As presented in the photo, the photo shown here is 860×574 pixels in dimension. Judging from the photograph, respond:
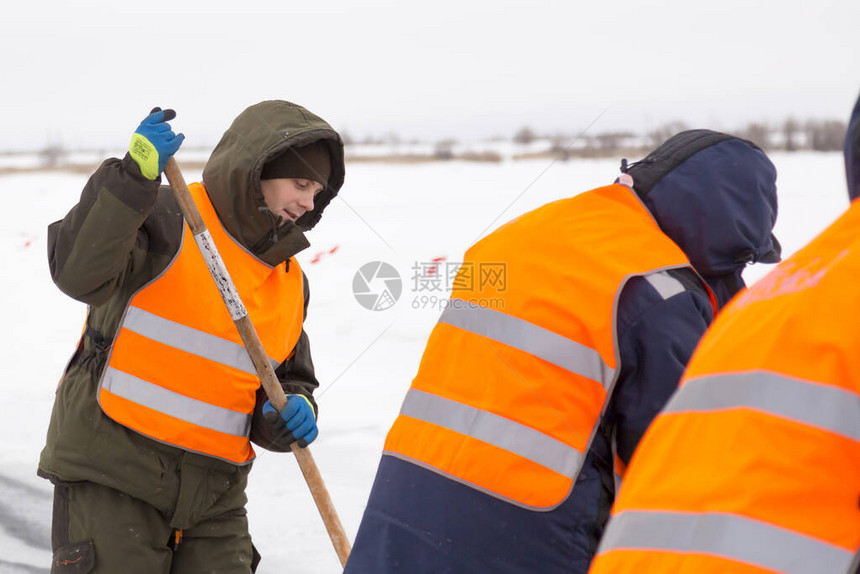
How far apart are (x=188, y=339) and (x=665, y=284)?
49.4 inches

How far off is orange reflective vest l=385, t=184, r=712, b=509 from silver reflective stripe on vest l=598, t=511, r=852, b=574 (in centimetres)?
73

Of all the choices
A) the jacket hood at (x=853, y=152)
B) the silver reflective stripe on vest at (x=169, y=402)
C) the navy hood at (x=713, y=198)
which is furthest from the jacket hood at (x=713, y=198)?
the silver reflective stripe on vest at (x=169, y=402)

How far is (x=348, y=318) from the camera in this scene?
6.91 m

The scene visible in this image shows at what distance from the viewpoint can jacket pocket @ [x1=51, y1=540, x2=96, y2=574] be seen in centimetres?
218

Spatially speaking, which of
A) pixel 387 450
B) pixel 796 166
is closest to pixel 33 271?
pixel 796 166

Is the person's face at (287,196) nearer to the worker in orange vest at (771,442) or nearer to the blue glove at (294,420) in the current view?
the blue glove at (294,420)

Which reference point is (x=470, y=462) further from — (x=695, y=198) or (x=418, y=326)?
(x=418, y=326)

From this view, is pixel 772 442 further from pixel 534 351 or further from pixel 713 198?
pixel 713 198

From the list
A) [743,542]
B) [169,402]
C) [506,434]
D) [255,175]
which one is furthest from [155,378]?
[743,542]

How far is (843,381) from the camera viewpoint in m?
0.77

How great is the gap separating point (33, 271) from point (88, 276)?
7786 millimetres

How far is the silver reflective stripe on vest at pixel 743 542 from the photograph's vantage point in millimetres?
775

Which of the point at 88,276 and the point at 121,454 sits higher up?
the point at 88,276

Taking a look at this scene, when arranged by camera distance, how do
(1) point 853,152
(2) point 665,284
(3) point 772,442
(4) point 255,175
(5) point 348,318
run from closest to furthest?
(3) point 772,442, (1) point 853,152, (2) point 665,284, (4) point 255,175, (5) point 348,318
